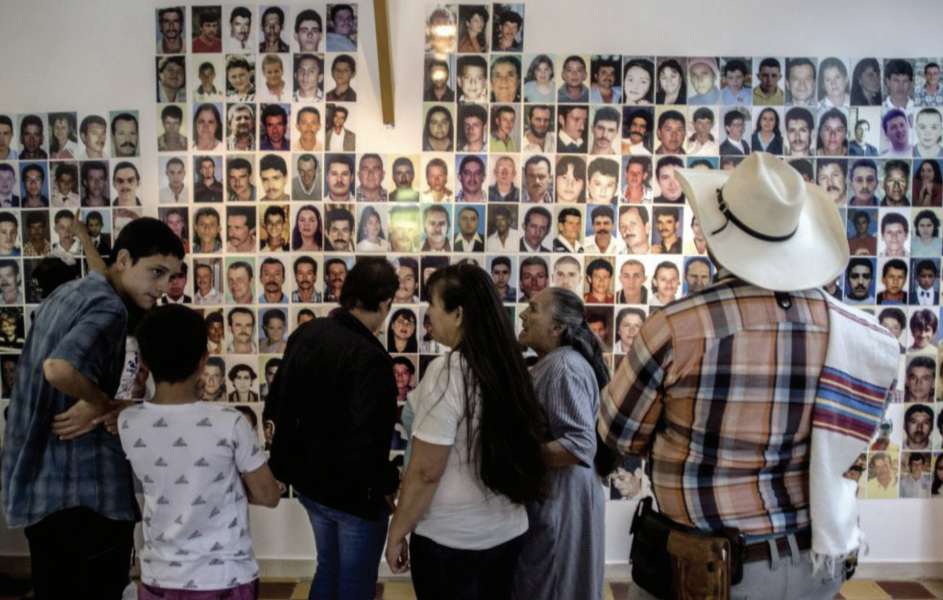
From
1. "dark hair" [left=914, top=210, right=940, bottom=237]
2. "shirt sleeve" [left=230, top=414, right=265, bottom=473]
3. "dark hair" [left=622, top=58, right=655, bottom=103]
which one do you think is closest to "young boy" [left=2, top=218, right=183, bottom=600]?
"shirt sleeve" [left=230, top=414, right=265, bottom=473]

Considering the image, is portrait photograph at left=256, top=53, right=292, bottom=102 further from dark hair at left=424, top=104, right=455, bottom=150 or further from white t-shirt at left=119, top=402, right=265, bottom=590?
white t-shirt at left=119, top=402, right=265, bottom=590

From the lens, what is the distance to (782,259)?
1497 mm

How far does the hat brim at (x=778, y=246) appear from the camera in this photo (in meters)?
1.46

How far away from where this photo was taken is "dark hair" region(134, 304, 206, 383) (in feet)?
5.48

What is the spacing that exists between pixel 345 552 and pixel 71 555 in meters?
0.85

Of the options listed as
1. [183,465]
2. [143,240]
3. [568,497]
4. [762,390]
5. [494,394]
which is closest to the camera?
[762,390]

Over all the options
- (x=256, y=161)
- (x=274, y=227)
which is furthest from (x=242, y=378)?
(x=256, y=161)

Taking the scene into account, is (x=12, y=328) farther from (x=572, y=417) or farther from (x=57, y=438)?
(x=572, y=417)

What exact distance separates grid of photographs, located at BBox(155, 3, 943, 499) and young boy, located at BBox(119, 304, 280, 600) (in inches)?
62.7

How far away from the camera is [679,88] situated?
3.19 metres

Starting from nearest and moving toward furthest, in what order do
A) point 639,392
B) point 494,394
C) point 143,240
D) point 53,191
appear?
1. point 639,392
2. point 494,394
3. point 143,240
4. point 53,191

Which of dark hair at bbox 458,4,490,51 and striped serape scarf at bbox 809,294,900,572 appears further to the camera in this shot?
dark hair at bbox 458,4,490,51

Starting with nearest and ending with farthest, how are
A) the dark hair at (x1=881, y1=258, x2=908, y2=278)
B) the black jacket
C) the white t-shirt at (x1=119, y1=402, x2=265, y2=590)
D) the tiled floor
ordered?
the white t-shirt at (x1=119, y1=402, x2=265, y2=590) < the black jacket < the tiled floor < the dark hair at (x1=881, y1=258, x2=908, y2=278)

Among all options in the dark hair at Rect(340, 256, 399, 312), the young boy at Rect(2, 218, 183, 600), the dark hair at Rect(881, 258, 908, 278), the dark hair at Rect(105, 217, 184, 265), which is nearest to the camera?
the young boy at Rect(2, 218, 183, 600)
